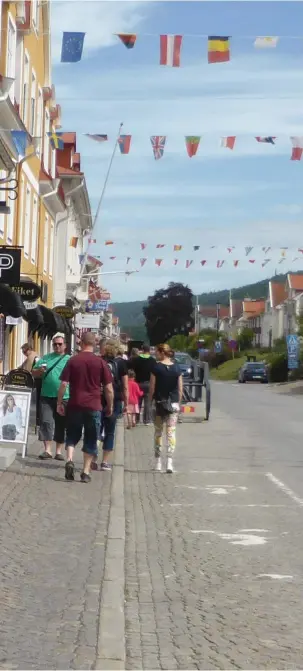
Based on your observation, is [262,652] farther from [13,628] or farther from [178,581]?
[178,581]

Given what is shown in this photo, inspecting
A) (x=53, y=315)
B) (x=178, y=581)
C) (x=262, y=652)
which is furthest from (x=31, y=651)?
(x=53, y=315)

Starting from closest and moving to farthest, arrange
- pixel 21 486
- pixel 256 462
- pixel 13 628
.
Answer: pixel 13 628, pixel 21 486, pixel 256 462

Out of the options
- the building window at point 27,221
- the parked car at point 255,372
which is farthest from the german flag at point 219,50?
the parked car at point 255,372

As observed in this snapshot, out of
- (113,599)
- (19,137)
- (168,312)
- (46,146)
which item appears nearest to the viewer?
(113,599)

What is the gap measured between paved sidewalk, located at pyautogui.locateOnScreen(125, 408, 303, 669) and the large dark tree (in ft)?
441

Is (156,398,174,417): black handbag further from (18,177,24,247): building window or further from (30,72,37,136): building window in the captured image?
(30,72,37,136): building window

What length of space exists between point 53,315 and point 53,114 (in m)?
11.0

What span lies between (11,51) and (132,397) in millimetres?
7934

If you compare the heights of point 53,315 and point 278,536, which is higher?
point 53,315

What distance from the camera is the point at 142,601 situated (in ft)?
26.0

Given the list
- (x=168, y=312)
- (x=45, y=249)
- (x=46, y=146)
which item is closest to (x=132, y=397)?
(x=45, y=249)

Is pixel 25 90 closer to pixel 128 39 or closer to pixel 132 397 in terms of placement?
pixel 132 397

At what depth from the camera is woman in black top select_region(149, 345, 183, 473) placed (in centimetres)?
1606

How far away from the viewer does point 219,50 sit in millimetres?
16828
